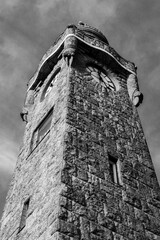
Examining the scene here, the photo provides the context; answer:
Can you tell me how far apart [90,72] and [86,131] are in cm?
393

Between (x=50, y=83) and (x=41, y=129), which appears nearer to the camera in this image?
(x=41, y=129)

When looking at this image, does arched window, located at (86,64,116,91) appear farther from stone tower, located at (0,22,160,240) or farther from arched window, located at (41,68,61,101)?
arched window, located at (41,68,61,101)

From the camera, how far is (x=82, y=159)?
310 inches

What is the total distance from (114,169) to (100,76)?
4972 mm

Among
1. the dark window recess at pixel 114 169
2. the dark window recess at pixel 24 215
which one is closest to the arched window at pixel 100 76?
the dark window recess at pixel 114 169

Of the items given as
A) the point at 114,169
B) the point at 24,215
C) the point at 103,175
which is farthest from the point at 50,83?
the point at 24,215

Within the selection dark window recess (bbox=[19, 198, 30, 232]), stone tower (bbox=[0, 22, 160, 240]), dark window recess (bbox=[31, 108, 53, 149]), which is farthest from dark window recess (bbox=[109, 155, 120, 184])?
dark window recess (bbox=[31, 108, 53, 149])

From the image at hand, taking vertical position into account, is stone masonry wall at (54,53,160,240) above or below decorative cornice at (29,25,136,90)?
below

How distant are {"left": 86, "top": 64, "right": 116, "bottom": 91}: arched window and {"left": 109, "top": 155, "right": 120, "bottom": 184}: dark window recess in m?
3.99

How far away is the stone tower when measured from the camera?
6.76 m

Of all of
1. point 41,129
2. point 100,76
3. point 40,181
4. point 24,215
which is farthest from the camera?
point 100,76

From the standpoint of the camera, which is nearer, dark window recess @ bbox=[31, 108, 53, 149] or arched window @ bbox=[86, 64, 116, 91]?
dark window recess @ bbox=[31, 108, 53, 149]

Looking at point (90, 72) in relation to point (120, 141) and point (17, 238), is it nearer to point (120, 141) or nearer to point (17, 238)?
point (120, 141)

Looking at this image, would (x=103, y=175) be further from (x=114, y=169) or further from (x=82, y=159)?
(x=114, y=169)
